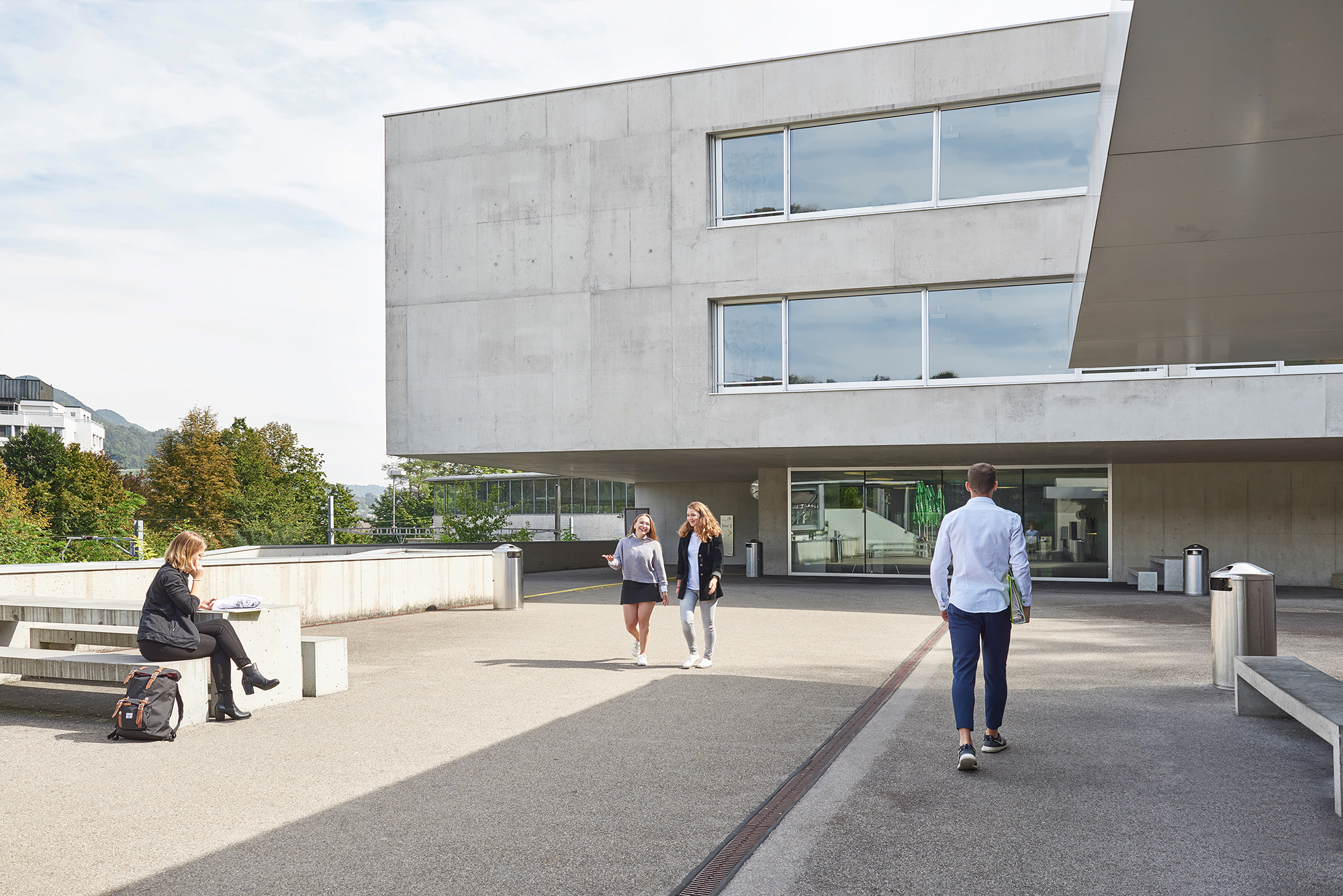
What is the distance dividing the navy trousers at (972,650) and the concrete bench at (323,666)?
5.79m

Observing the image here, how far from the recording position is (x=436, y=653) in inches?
496

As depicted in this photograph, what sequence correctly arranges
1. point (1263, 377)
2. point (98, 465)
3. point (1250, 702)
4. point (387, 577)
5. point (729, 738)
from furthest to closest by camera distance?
point (98, 465) < point (1263, 377) < point (387, 577) < point (1250, 702) < point (729, 738)

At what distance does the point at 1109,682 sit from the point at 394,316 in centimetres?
1802

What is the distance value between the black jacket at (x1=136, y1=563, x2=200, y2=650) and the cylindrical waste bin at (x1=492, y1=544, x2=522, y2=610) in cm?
1034

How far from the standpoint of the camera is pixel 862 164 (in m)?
21.2

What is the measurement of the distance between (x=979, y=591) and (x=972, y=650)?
1.31 feet

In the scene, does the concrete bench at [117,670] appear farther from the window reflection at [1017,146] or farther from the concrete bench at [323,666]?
the window reflection at [1017,146]

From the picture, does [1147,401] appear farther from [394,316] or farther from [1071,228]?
[394,316]

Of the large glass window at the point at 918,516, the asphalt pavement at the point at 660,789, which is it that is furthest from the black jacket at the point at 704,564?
the large glass window at the point at 918,516

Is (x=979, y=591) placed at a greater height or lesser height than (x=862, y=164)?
lesser

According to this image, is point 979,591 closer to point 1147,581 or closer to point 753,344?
point 753,344

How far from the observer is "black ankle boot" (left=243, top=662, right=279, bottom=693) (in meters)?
8.62

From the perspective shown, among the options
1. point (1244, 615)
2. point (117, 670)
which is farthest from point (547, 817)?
point (1244, 615)

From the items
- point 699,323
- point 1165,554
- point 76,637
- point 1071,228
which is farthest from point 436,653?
point 1165,554
